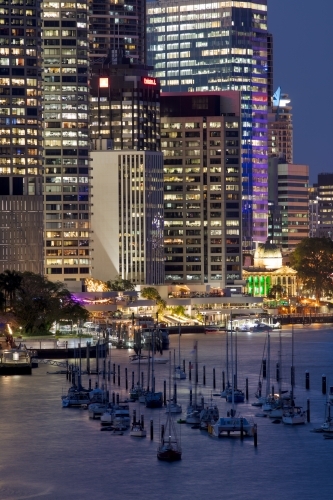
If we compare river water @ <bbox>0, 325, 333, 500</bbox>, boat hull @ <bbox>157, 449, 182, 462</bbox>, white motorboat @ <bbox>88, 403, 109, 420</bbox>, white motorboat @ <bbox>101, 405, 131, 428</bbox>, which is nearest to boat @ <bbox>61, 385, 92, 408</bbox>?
river water @ <bbox>0, 325, 333, 500</bbox>

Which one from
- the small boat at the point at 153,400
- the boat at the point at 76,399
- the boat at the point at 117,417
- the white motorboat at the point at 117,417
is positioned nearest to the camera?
the boat at the point at 117,417

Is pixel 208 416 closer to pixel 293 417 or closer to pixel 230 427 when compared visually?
pixel 230 427

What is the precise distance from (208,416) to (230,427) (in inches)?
196

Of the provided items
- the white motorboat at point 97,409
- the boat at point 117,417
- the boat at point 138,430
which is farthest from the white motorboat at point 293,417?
the white motorboat at point 97,409

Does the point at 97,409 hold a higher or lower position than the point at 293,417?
higher

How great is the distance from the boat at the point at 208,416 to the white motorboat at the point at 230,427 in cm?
165

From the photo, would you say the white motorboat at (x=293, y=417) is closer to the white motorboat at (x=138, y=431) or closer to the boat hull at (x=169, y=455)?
the white motorboat at (x=138, y=431)

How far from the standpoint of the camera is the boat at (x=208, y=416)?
148 m

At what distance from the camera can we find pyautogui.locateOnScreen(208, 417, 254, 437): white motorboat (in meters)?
145

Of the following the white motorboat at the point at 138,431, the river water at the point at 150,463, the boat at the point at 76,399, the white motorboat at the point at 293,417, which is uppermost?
the boat at the point at 76,399

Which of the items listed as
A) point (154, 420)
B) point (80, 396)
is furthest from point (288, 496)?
point (80, 396)

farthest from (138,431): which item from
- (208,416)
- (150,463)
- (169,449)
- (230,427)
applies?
(150,463)

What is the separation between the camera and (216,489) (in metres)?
126

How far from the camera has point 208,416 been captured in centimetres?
A: 14938
